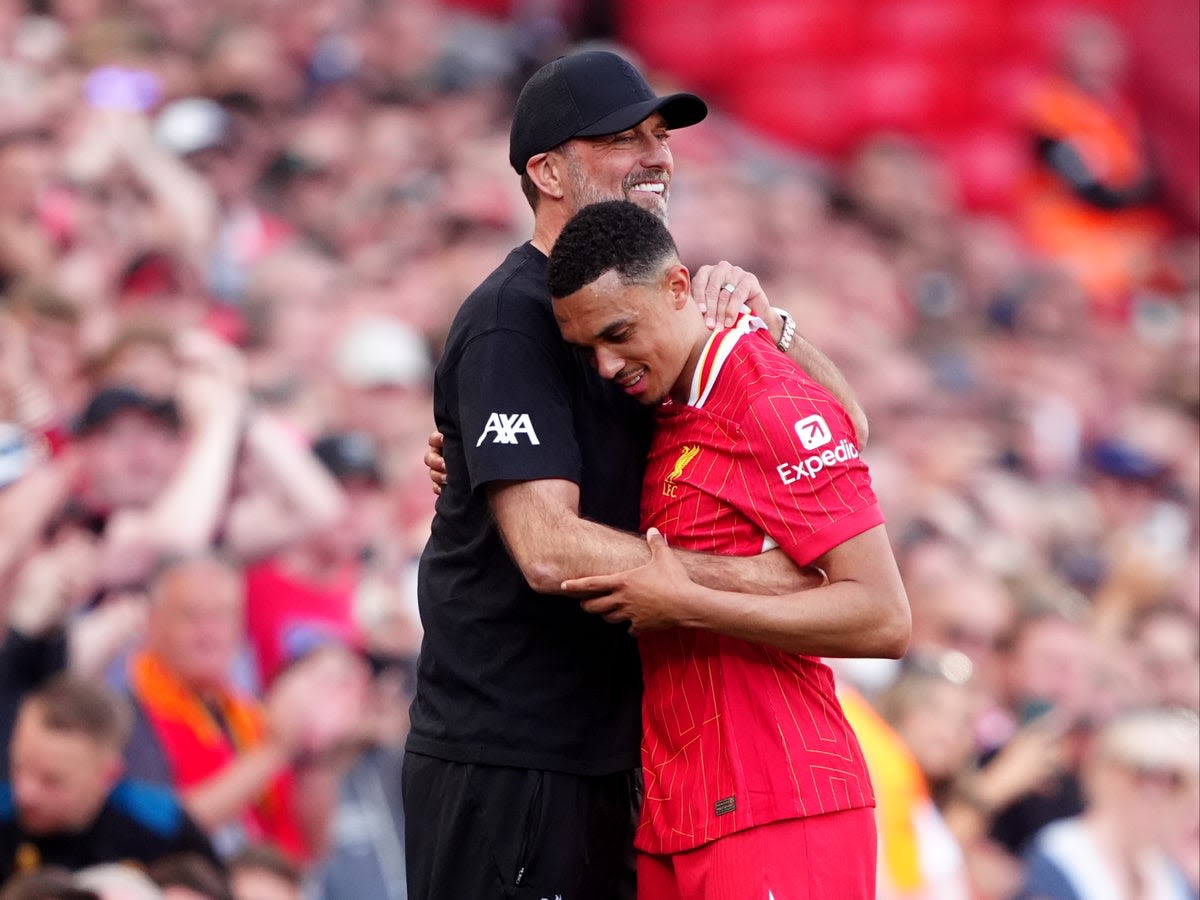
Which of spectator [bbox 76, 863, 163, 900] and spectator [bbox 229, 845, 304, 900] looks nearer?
spectator [bbox 76, 863, 163, 900]

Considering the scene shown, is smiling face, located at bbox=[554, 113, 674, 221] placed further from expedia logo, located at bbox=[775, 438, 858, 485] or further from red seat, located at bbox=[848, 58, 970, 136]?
red seat, located at bbox=[848, 58, 970, 136]

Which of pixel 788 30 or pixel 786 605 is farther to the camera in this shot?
pixel 788 30

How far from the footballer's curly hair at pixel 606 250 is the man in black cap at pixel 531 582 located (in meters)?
0.15

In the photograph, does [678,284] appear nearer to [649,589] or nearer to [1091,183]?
[649,589]

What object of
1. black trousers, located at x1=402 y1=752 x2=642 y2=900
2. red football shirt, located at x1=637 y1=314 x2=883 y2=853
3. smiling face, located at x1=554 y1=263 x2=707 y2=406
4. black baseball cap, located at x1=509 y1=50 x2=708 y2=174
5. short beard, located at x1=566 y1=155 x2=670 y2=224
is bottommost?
black trousers, located at x1=402 y1=752 x2=642 y2=900

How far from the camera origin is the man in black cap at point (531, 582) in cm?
352

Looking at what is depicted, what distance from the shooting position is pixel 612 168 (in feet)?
12.4

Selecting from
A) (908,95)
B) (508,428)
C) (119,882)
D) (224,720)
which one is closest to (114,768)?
(119,882)

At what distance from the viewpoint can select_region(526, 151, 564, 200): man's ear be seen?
3.81 m

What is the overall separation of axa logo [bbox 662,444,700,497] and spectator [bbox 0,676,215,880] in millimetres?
1733

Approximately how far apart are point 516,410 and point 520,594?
0.37m

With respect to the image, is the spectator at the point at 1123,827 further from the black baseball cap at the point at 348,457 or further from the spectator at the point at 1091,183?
the spectator at the point at 1091,183

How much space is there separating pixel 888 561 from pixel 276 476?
335cm

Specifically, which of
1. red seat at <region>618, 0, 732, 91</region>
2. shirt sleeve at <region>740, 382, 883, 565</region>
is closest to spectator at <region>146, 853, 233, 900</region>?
shirt sleeve at <region>740, 382, 883, 565</region>
